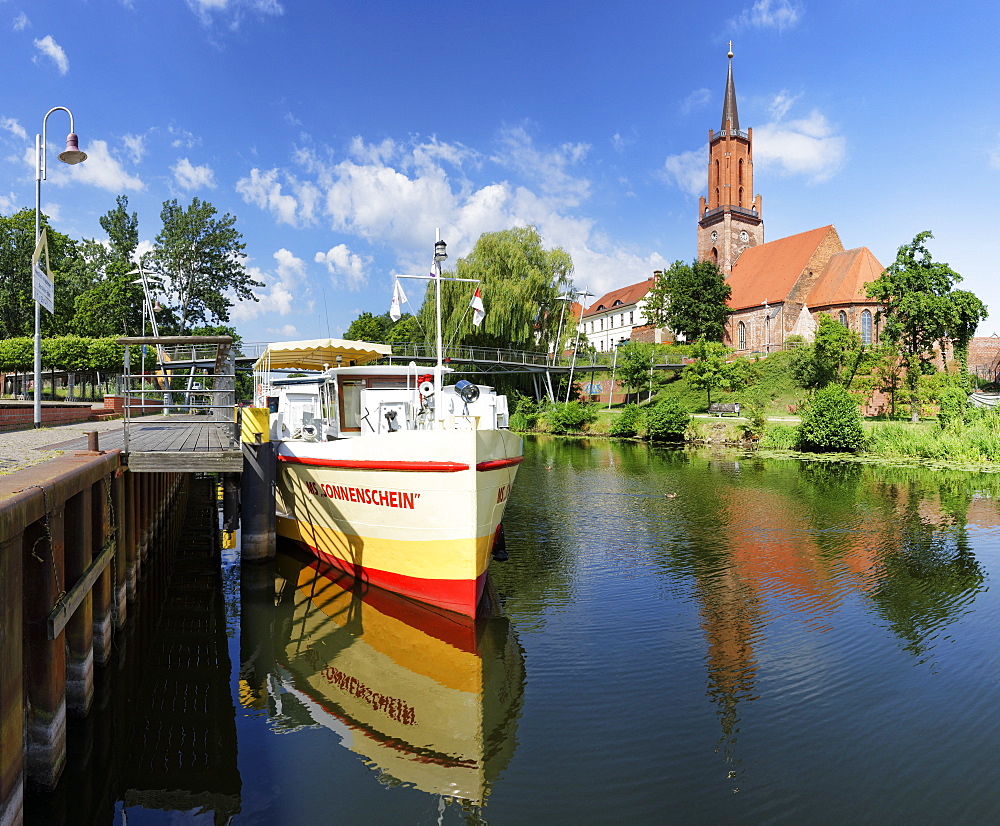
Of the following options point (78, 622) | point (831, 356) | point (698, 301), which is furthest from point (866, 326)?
point (78, 622)

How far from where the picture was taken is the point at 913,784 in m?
5.86

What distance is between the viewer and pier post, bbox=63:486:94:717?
20.9 ft

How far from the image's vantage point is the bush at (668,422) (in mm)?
38531

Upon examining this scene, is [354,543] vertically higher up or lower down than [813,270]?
lower down

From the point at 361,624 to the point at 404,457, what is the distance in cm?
251

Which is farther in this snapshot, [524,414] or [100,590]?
[524,414]

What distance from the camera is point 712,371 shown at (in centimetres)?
4700

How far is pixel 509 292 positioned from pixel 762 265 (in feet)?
98.6

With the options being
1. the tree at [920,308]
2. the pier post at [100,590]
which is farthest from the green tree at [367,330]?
the pier post at [100,590]

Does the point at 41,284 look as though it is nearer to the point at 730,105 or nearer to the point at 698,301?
the point at 698,301

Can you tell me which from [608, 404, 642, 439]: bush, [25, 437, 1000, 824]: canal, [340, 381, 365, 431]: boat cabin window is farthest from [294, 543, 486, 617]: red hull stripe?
[608, 404, 642, 439]: bush

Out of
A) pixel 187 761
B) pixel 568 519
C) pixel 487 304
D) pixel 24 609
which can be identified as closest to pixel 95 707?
pixel 187 761

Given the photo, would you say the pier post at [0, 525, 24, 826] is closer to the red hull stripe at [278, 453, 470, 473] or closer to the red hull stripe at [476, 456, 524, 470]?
the red hull stripe at [278, 453, 470, 473]

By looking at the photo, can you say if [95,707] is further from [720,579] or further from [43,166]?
[43,166]
